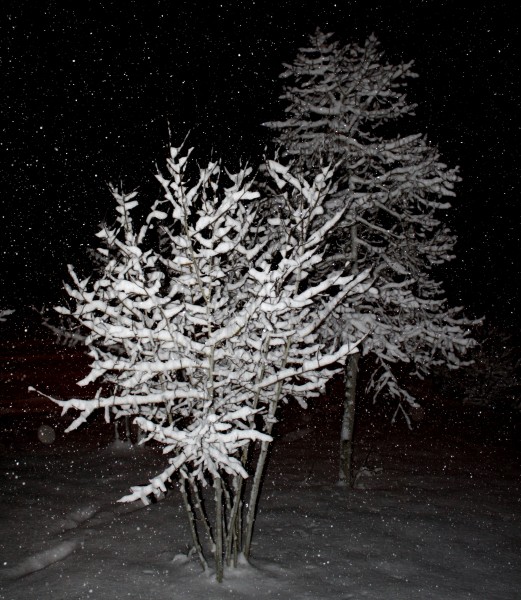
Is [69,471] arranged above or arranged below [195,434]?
below

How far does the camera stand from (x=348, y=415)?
859 centimetres

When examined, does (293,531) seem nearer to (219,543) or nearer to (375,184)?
(219,543)

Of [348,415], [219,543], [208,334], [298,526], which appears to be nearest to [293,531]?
[298,526]

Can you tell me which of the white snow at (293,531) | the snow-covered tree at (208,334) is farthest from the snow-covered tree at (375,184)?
the snow-covered tree at (208,334)

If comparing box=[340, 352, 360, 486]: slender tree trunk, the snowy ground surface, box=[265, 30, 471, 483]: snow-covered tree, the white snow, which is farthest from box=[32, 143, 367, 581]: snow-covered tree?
box=[340, 352, 360, 486]: slender tree trunk

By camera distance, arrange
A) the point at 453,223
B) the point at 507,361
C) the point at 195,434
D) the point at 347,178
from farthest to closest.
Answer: the point at 453,223 < the point at 507,361 < the point at 347,178 < the point at 195,434

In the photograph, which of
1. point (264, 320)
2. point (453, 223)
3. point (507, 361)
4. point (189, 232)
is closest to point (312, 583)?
point (264, 320)

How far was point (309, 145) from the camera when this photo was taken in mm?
8117

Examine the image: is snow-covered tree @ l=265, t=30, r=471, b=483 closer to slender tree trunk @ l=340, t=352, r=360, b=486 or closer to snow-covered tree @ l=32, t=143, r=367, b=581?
slender tree trunk @ l=340, t=352, r=360, b=486

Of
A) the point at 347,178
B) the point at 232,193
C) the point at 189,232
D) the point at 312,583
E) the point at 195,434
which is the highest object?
the point at 347,178

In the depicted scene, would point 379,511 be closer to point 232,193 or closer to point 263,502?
point 263,502

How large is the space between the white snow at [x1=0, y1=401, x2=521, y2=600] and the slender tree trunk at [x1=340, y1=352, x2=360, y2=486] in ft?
1.06

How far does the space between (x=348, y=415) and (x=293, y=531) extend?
2324 millimetres

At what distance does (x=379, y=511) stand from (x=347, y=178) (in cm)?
530
